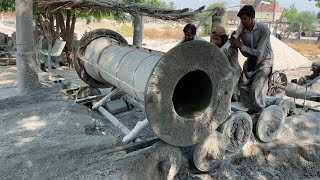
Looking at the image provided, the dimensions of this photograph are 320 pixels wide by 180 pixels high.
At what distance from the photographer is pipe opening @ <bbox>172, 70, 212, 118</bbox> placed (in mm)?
3592

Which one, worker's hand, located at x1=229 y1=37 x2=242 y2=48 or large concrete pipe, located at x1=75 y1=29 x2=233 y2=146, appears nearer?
large concrete pipe, located at x1=75 y1=29 x2=233 y2=146

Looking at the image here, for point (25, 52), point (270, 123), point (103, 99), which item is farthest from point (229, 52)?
point (25, 52)

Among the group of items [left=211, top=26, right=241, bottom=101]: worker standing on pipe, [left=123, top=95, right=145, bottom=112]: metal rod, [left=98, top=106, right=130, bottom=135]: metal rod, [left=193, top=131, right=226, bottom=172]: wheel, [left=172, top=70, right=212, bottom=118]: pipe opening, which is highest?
[left=211, top=26, right=241, bottom=101]: worker standing on pipe

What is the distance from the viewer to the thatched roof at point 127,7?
7355 mm

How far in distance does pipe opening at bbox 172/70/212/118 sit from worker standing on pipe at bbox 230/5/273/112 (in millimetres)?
731

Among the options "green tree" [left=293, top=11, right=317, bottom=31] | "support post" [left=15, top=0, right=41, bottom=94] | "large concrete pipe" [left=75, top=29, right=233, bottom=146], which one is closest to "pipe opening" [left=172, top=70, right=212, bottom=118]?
"large concrete pipe" [left=75, top=29, right=233, bottom=146]

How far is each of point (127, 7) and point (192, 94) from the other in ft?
14.8

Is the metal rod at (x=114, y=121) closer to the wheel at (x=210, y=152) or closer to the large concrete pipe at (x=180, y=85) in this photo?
the large concrete pipe at (x=180, y=85)

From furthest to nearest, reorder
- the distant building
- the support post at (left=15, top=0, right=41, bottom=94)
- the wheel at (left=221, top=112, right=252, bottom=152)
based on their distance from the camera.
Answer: the distant building, the support post at (left=15, top=0, right=41, bottom=94), the wheel at (left=221, top=112, right=252, bottom=152)

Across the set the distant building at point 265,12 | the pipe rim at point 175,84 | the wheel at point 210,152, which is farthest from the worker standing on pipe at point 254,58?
the distant building at point 265,12

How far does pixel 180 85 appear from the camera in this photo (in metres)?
3.72

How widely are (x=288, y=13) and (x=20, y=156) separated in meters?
67.6

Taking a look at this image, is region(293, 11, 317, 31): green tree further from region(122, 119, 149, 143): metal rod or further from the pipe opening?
region(122, 119, 149, 143): metal rod

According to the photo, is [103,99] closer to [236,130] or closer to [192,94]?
[192,94]
